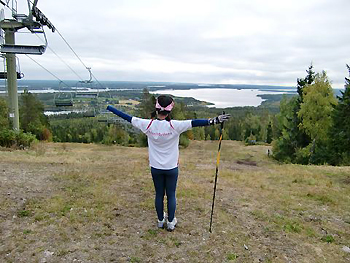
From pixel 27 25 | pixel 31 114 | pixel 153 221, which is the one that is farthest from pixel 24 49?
pixel 31 114

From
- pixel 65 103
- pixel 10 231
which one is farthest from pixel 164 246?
Result: pixel 65 103

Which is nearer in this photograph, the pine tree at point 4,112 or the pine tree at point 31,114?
the pine tree at point 4,112

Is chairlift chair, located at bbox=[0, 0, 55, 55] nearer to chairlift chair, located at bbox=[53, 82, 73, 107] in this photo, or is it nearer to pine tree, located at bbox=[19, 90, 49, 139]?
chairlift chair, located at bbox=[53, 82, 73, 107]

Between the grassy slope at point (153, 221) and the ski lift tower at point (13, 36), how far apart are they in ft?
26.8

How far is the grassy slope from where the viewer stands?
4.58 m

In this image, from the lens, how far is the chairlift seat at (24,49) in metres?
14.2

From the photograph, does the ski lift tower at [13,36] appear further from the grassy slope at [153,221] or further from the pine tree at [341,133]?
the pine tree at [341,133]

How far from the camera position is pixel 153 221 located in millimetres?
5781

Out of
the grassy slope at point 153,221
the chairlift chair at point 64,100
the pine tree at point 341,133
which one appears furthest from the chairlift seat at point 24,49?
the pine tree at point 341,133

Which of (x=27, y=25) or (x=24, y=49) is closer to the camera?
(x=24, y=49)

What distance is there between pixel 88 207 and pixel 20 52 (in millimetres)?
11812

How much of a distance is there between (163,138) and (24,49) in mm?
13338

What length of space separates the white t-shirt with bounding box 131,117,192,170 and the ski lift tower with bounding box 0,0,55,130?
40.0 ft

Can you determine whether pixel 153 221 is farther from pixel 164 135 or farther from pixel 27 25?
pixel 27 25
